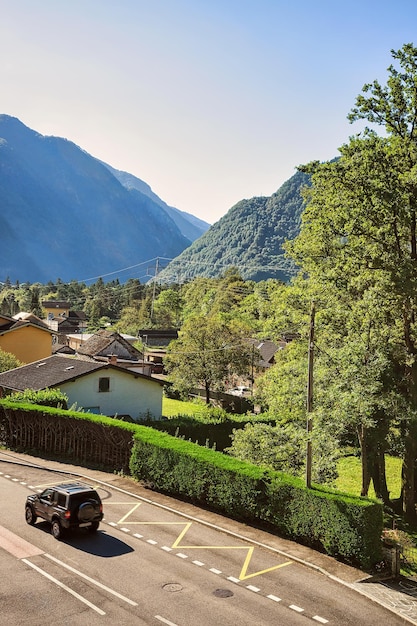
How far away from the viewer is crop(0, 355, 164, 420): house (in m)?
41.6

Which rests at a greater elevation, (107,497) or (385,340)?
(385,340)

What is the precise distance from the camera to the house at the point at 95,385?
4162 centimetres

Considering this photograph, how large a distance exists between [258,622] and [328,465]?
10478 millimetres

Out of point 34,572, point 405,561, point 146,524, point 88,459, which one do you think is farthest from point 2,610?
point 88,459

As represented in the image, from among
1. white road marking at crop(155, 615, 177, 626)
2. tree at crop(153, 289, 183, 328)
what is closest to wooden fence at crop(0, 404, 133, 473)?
white road marking at crop(155, 615, 177, 626)

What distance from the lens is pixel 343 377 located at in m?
23.0

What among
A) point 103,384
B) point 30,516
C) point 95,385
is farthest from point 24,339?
point 30,516

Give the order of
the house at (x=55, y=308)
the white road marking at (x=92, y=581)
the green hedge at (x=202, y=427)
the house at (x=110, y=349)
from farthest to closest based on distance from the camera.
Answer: the house at (x=55, y=308)
the house at (x=110, y=349)
the green hedge at (x=202, y=427)
the white road marking at (x=92, y=581)

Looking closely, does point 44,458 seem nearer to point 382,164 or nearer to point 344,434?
point 344,434

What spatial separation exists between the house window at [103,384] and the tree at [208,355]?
733 inches

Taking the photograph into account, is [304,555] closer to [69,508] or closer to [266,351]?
[69,508]

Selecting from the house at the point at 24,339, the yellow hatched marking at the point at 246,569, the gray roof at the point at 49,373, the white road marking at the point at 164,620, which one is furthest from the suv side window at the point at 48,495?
the house at the point at 24,339

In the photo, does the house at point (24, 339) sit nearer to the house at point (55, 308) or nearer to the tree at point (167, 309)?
the tree at point (167, 309)

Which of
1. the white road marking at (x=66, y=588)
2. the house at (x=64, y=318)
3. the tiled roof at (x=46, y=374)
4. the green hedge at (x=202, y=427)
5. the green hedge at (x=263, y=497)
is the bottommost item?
the green hedge at (x=202, y=427)
